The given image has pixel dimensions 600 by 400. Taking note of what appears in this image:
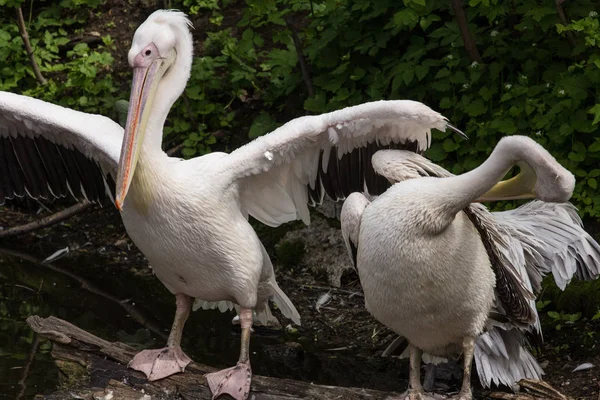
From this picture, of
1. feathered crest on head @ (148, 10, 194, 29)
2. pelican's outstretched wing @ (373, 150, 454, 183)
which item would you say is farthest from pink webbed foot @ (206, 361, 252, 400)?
feathered crest on head @ (148, 10, 194, 29)

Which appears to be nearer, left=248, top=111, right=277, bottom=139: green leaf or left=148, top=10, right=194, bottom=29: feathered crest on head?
left=148, top=10, right=194, bottom=29: feathered crest on head

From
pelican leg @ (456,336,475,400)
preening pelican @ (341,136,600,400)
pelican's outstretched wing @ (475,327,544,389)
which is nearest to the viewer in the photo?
preening pelican @ (341,136,600,400)

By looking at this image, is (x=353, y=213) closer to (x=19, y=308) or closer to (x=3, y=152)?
(x=3, y=152)

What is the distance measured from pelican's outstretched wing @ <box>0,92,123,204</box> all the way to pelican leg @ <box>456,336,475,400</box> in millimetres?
1736

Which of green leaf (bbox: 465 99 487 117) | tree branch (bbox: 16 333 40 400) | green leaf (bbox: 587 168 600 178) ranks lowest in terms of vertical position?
tree branch (bbox: 16 333 40 400)

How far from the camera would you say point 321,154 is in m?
4.73

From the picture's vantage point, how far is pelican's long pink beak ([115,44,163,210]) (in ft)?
13.8

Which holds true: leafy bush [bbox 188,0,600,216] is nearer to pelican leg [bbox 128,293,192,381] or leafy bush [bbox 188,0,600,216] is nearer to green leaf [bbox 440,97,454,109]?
green leaf [bbox 440,97,454,109]

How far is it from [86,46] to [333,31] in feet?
8.08

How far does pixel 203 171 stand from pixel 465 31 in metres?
2.56

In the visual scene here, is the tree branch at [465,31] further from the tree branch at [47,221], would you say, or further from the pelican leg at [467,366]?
the tree branch at [47,221]

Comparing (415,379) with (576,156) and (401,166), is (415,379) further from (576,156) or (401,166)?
(576,156)

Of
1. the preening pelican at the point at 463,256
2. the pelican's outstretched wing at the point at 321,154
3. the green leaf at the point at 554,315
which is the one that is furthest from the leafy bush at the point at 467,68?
the pelican's outstretched wing at the point at 321,154

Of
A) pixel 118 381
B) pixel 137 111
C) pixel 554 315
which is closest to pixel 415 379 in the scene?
pixel 118 381
